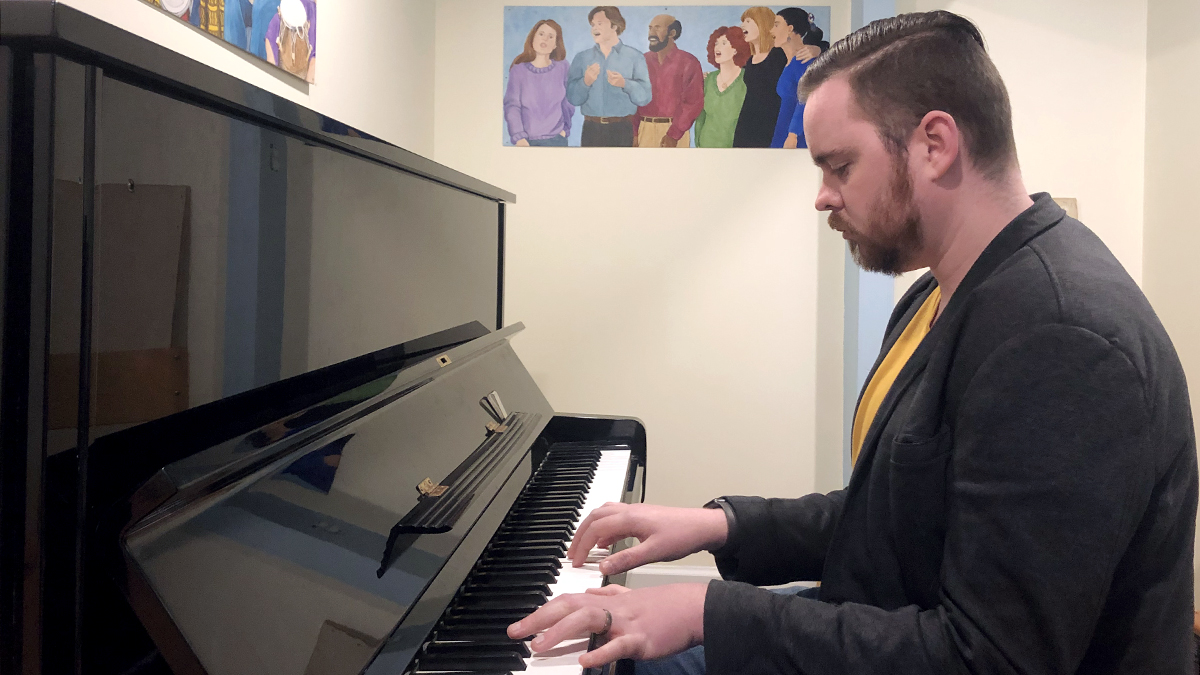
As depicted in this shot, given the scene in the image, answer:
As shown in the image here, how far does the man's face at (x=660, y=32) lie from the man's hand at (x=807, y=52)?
49cm

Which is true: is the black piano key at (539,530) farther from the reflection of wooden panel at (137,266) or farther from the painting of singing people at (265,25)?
the painting of singing people at (265,25)

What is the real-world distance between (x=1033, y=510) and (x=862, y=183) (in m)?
0.47

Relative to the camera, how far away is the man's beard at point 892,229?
3.36 ft

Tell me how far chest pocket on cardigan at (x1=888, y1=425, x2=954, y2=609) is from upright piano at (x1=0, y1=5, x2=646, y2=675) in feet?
1.42

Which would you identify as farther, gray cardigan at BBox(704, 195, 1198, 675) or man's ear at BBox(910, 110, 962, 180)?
man's ear at BBox(910, 110, 962, 180)

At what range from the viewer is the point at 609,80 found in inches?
115

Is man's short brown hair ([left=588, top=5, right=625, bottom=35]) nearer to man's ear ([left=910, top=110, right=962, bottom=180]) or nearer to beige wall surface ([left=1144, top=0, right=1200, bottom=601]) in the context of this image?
beige wall surface ([left=1144, top=0, right=1200, bottom=601])

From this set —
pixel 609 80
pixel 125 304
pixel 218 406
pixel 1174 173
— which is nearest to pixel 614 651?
pixel 218 406

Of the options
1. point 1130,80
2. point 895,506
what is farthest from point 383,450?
point 1130,80

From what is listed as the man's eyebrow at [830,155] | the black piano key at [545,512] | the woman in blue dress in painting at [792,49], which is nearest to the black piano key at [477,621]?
the black piano key at [545,512]

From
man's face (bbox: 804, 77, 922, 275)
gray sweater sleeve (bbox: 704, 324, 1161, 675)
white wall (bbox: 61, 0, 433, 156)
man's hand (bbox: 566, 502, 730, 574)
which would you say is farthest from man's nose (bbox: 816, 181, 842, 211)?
white wall (bbox: 61, 0, 433, 156)

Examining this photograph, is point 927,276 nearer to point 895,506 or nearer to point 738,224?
point 895,506

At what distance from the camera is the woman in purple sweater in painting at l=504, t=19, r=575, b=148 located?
9.61 ft

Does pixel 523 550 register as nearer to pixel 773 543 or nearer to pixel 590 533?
pixel 590 533
